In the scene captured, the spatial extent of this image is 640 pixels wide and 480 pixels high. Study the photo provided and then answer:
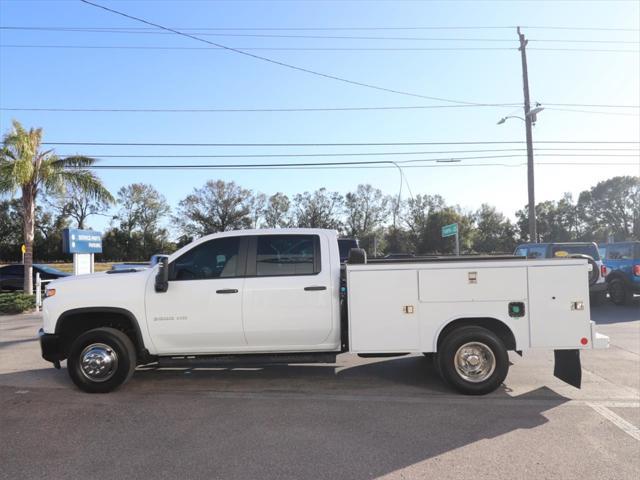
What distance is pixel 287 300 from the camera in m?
5.78

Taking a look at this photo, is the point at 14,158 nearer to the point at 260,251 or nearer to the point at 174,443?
the point at 260,251

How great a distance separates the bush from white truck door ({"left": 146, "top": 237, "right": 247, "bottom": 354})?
12.8 m

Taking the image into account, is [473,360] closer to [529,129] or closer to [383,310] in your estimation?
[383,310]

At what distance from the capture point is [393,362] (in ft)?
25.3

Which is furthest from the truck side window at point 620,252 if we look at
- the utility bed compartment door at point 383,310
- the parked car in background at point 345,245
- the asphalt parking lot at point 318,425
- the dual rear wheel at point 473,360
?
the utility bed compartment door at point 383,310

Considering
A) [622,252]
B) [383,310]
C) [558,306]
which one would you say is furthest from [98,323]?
[622,252]

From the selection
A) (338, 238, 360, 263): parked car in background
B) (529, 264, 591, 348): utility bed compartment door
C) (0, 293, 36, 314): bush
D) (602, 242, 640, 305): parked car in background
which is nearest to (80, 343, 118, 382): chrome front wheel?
(529, 264, 591, 348): utility bed compartment door

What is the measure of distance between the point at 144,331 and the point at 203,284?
93 cm

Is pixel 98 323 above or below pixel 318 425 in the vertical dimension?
above

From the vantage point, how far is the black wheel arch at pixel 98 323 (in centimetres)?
584

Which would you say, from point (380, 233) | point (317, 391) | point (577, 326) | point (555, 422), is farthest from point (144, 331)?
point (380, 233)

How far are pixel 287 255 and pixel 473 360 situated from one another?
256cm

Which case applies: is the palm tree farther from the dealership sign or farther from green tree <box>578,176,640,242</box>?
green tree <box>578,176,640,242</box>

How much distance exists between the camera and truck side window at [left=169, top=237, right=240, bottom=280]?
5895mm
